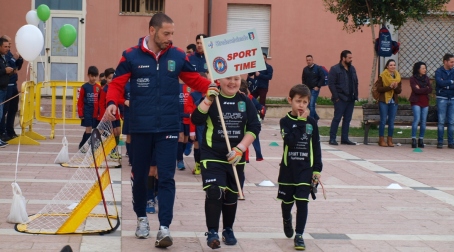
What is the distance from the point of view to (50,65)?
2467 centimetres

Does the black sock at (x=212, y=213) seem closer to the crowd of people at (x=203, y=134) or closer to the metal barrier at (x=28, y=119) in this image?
the crowd of people at (x=203, y=134)

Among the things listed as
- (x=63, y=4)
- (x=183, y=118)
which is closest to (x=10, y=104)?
(x=183, y=118)

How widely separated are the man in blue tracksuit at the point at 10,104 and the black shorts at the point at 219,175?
30.1 ft

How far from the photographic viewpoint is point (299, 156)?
762cm

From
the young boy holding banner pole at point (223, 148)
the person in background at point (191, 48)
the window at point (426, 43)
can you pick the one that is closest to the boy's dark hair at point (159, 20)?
the young boy holding banner pole at point (223, 148)

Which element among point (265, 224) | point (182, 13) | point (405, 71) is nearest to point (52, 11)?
point (182, 13)

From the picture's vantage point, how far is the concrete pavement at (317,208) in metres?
7.60

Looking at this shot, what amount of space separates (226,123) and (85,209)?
1.59 meters

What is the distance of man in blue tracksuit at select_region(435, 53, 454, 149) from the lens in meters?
17.3

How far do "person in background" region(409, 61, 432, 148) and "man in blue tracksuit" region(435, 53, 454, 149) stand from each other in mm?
254

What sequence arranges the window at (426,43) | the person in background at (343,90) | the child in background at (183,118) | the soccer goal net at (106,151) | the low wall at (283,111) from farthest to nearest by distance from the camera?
the window at (426,43), the low wall at (283,111), the person in background at (343,90), the child in background at (183,118), the soccer goal net at (106,151)

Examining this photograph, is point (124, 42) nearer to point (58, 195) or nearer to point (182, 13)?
point (182, 13)

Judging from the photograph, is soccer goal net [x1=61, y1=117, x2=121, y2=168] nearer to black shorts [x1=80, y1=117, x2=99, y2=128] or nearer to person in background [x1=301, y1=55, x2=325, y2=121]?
black shorts [x1=80, y1=117, x2=99, y2=128]

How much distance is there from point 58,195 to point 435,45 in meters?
19.7
